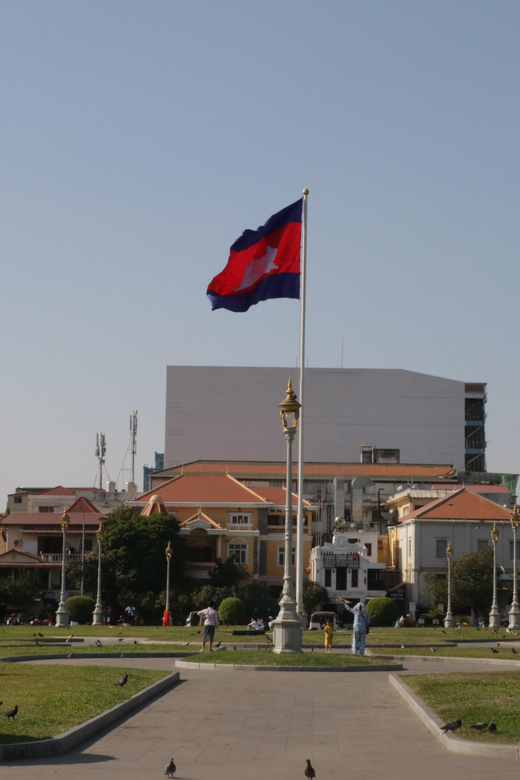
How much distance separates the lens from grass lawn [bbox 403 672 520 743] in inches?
565

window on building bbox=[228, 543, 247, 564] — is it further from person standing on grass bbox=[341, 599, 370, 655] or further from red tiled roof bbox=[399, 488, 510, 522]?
person standing on grass bbox=[341, 599, 370, 655]

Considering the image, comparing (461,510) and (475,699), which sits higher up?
(461,510)

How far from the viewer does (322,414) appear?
121 meters

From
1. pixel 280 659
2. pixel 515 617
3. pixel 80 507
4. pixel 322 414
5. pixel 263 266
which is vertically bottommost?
pixel 515 617

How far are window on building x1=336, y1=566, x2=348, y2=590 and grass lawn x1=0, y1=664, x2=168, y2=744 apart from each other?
5487cm

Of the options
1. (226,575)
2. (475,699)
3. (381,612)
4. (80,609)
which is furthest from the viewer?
(226,575)

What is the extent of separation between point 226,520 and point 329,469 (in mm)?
21881

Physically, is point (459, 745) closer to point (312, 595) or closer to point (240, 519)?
point (312, 595)

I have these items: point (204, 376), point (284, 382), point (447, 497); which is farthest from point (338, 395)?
point (447, 497)

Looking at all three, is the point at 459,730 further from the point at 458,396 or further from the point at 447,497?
the point at 458,396

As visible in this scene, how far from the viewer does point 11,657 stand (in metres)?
28.7

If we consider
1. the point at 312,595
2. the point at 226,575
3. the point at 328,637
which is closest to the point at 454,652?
the point at 328,637

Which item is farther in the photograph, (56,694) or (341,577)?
(341,577)

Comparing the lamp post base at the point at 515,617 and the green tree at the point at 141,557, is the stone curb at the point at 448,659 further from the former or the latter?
the green tree at the point at 141,557
